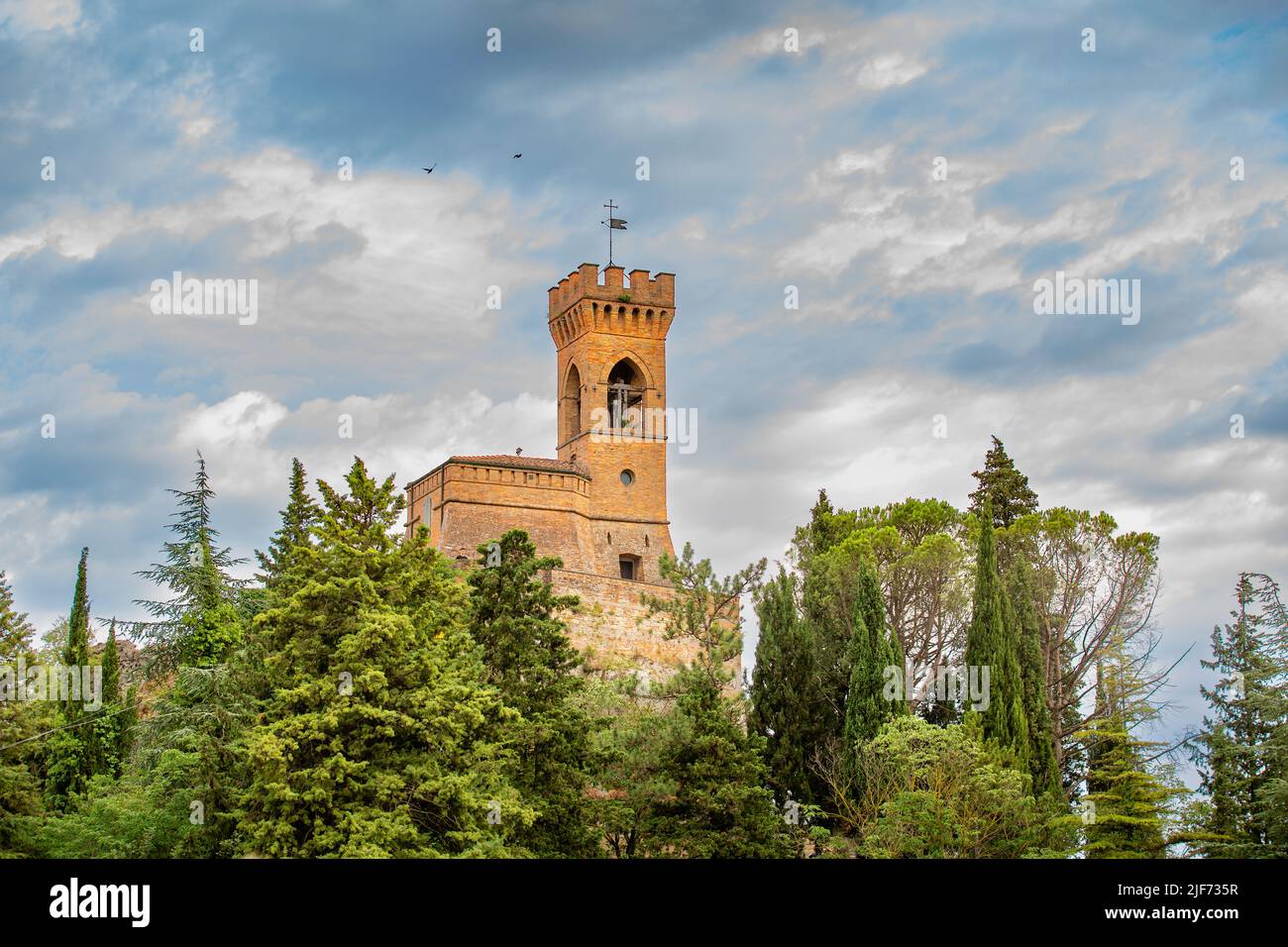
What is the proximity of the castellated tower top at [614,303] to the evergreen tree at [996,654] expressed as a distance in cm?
1926

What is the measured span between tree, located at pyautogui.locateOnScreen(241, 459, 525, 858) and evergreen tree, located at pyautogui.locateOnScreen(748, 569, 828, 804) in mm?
11328

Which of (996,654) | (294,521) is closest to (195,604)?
(294,521)

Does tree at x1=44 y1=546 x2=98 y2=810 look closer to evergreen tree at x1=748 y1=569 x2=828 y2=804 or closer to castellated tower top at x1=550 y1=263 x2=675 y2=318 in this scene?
evergreen tree at x1=748 y1=569 x2=828 y2=804

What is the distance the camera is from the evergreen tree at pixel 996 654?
3491 cm

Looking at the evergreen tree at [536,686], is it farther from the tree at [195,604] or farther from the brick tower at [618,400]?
the brick tower at [618,400]

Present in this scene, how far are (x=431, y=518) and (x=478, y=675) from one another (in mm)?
21881

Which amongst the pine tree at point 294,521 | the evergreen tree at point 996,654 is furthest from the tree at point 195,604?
the evergreen tree at point 996,654

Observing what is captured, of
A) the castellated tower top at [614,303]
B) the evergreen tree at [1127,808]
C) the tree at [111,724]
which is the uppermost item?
the castellated tower top at [614,303]

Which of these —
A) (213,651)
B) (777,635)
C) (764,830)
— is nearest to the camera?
(764,830)

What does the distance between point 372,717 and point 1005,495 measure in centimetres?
2953
